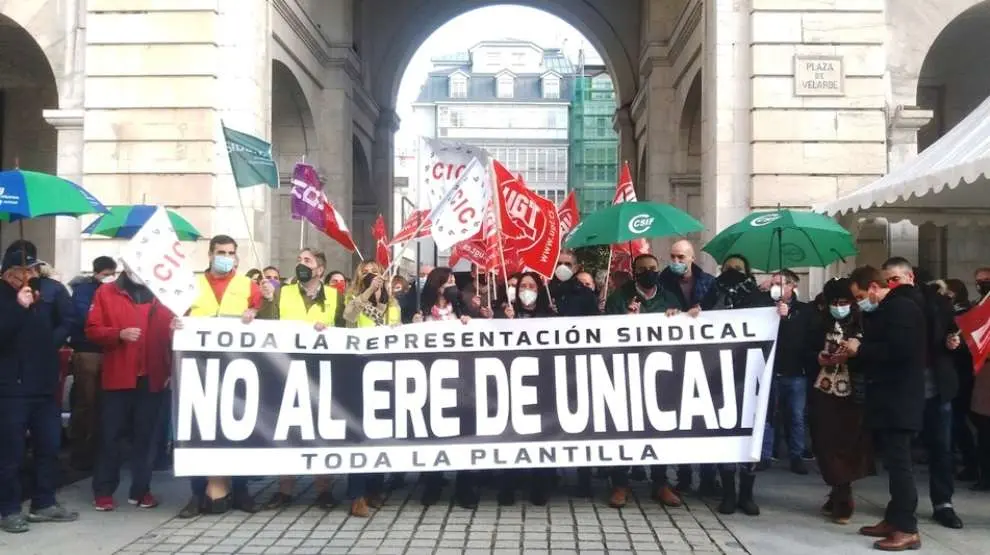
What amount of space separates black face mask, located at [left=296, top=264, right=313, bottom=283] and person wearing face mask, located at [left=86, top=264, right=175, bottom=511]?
107 cm

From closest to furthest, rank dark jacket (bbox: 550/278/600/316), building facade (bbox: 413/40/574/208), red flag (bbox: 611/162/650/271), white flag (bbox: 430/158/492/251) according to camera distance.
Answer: dark jacket (bbox: 550/278/600/316) < white flag (bbox: 430/158/492/251) < red flag (bbox: 611/162/650/271) < building facade (bbox: 413/40/574/208)

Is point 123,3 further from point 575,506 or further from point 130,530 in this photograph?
point 575,506

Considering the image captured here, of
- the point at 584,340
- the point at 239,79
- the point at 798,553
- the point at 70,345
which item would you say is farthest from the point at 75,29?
the point at 798,553

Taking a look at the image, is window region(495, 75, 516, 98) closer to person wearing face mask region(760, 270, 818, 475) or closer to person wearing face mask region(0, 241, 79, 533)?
person wearing face mask region(760, 270, 818, 475)

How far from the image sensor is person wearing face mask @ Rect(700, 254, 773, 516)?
7926mm

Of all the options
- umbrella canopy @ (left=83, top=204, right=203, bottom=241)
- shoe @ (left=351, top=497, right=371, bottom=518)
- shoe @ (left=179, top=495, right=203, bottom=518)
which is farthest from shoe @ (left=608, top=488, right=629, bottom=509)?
umbrella canopy @ (left=83, top=204, right=203, bottom=241)

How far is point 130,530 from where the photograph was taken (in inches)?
289

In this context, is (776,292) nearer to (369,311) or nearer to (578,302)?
(578,302)

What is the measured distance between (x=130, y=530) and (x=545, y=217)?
4070 millimetres

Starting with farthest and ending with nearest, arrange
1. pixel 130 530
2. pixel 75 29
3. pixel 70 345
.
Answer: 1. pixel 75 29
2. pixel 70 345
3. pixel 130 530

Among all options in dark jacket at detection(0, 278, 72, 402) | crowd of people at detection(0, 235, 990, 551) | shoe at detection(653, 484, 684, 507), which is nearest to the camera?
crowd of people at detection(0, 235, 990, 551)

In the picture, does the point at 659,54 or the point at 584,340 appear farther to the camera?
the point at 659,54

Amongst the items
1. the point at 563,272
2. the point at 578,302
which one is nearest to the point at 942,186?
the point at 563,272

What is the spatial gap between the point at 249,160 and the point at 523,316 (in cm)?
422
